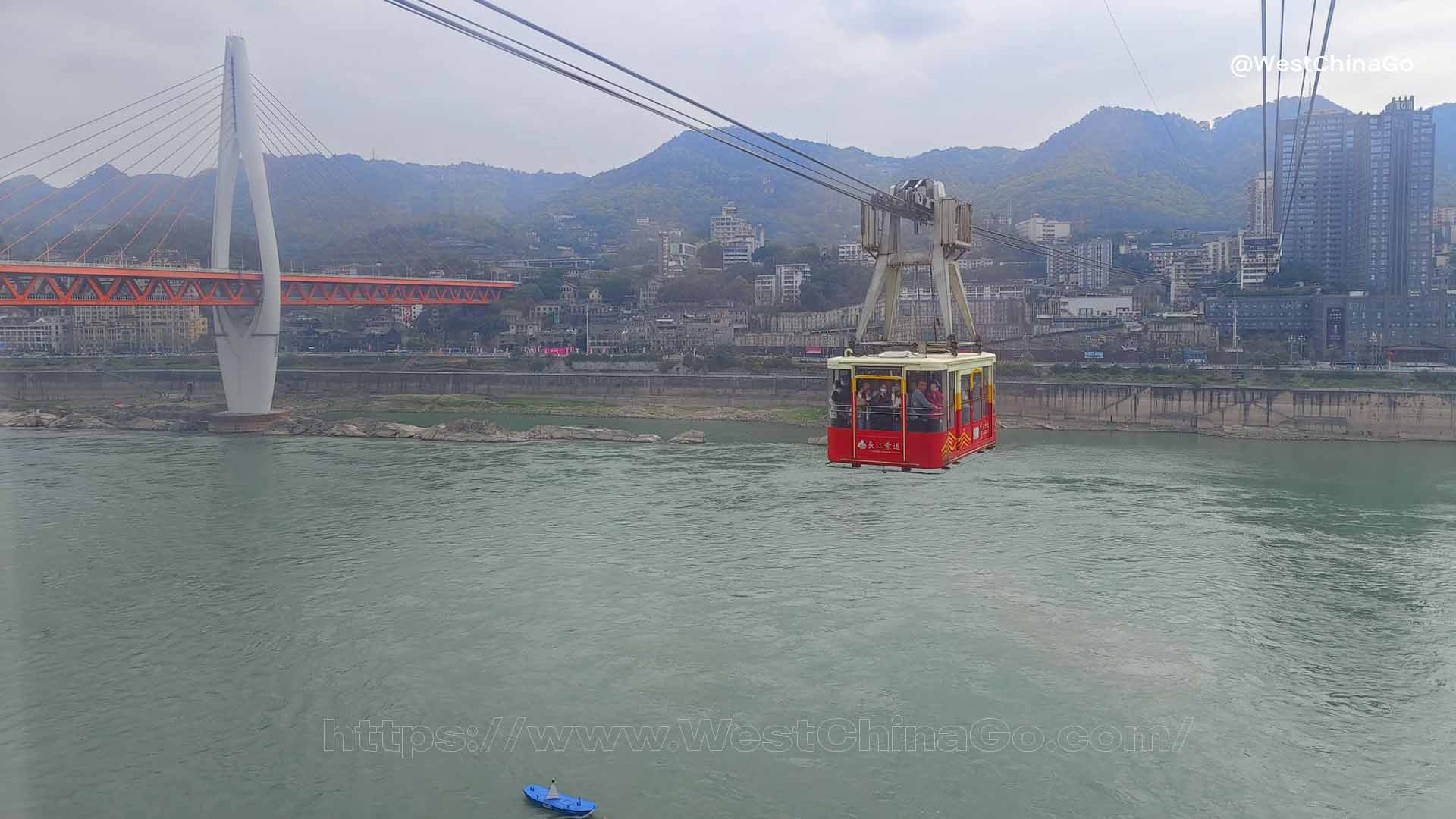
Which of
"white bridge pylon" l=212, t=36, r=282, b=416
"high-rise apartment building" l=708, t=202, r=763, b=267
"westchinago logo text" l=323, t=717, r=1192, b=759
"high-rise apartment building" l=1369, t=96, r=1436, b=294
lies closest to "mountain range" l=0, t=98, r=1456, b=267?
"high-rise apartment building" l=708, t=202, r=763, b=267

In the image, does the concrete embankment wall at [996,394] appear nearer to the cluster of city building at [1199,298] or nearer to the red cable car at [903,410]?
the cluster of city building at [1199,298]

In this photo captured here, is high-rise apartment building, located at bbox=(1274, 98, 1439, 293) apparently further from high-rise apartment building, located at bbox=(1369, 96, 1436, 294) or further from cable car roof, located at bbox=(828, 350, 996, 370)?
cable car roof, located at bbox=(828, 350, 996, 370)

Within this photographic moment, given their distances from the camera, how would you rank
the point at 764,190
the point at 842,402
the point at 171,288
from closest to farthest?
1. the point at 842,402
2. the point at 171,288
3. the point at 764,190

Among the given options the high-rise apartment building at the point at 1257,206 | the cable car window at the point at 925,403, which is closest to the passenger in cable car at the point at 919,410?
the cable car window at the point at 925,403

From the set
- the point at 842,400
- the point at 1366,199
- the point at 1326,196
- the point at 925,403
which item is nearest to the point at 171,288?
the point at 842,400

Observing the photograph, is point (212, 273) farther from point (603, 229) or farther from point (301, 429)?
point (603, 229)

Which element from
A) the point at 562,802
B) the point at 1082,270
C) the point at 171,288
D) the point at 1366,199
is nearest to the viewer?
the point at 562,802

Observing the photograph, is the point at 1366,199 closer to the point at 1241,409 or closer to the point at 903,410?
the point at 1241,409
